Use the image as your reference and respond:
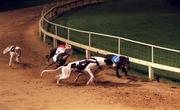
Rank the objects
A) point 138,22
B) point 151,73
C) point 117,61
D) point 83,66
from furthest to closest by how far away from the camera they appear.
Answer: point 138,22 < point 151,73 < point 117,61 < point 83,66

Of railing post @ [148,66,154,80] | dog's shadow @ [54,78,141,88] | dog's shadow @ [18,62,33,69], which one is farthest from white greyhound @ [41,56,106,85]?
dog's shadow @ [18,62,33,69]

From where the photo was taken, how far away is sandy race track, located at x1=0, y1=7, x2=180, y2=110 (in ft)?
39.4

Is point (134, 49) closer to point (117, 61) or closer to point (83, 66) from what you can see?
point (117, 61)

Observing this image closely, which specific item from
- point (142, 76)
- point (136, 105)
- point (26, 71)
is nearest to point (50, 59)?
point (26, 71)

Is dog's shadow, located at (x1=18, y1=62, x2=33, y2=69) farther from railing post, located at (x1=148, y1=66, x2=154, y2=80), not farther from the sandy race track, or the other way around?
railing post, located at (x1=148, y1=66, x2=154, y2=80)

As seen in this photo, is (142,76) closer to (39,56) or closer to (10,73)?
(10,73)

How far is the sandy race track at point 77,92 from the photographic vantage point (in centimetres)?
1202

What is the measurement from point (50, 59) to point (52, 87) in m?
4.19

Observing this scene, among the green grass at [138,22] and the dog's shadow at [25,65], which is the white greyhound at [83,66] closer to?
the dog's shadow at [25,65]

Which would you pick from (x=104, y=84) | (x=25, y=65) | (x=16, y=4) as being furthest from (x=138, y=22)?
(x=16, y=4)

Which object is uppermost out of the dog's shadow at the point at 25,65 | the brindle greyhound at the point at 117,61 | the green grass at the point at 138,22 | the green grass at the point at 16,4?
the brindle greyhound at the point at 117,61

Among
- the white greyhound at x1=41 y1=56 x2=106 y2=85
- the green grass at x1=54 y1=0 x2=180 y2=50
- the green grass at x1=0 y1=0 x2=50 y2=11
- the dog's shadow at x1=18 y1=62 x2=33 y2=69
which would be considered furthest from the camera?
the green grass at x1=0 y1=0 x2=50 y2=11

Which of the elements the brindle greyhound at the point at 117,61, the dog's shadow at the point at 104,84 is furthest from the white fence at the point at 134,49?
the dog's shadow at the point at 104,84

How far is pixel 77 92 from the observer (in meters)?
13.5
